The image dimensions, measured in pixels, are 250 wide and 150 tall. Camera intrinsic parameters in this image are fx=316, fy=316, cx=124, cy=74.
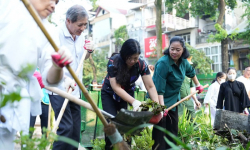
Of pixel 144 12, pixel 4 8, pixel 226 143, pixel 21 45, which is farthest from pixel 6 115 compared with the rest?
pixel 144 12

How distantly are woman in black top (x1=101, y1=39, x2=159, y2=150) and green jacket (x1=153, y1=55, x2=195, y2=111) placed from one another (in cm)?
26

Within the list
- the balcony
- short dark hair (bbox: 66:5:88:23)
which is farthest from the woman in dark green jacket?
the balcony

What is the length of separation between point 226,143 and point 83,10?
2.45m

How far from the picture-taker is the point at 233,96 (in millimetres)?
6949

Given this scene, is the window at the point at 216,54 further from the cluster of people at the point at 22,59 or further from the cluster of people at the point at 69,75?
the cluster of people at the point at 22,59

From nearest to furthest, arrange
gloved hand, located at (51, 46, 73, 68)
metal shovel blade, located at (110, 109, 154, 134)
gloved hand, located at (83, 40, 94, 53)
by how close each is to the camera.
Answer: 1. gloved hand, located at (51, 46, 73, 68)
2. metal shovel blade, located at (110, 109, 154, 134)
3. gloved hand, located at (83, 40, 94, 53)

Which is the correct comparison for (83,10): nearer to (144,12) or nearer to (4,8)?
(4,8)

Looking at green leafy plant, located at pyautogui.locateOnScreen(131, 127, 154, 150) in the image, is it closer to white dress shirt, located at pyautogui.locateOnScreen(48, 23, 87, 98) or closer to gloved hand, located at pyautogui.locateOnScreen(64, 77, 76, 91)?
white dress shirt, located at pyautogui.locateOnScreen(48, 23, 87, 98)

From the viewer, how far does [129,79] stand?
12.8ft

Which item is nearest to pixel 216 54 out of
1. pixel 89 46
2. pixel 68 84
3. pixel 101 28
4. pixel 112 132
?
pixel 101 28

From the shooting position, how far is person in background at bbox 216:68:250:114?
6.91m

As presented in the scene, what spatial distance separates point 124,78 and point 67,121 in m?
0.83

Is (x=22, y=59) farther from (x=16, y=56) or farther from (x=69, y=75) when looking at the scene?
(x=69, y=75)

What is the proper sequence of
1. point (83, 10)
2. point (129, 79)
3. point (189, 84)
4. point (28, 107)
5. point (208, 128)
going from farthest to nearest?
point (189, 84)
point (208, 128)
point (129, 79)
point (83, 10)
point (28, 107)
